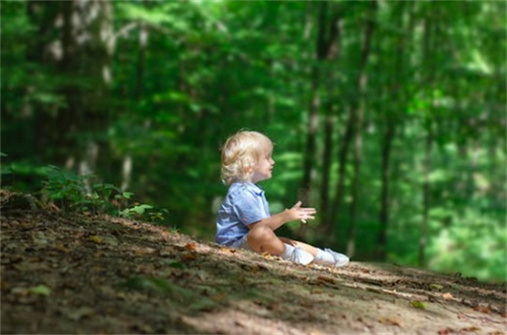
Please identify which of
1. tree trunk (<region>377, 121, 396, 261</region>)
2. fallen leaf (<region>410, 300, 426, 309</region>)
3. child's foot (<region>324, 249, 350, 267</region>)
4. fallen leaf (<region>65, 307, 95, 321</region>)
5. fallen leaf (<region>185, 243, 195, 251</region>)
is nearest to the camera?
fallen leaf (<region>65, 307, 95, 321</region>)

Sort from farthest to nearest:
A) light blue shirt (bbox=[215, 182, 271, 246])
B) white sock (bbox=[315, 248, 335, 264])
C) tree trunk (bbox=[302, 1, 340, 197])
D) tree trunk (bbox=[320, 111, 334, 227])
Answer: tree trunk (bbox=[320, 111, 334, 227]) < tree trunk (bbox=[302, 1, 340, 197]) < white sock (bbox=[315, 248, 335, 264]) < light blue shirt (bbox=[215, 182, 271, 246])

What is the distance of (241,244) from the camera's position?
18.5ft

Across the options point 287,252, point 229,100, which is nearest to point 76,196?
point 287,252

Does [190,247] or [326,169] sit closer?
[190,247]

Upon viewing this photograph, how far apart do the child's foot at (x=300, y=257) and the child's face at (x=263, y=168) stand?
687 mm

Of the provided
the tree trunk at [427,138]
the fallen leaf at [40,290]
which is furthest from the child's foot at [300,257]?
the tree trunk at [427,138]

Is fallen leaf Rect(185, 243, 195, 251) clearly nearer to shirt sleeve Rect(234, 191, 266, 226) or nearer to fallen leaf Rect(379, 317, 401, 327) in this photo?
shirt sleeve Rect(234, 191, 266, 226)

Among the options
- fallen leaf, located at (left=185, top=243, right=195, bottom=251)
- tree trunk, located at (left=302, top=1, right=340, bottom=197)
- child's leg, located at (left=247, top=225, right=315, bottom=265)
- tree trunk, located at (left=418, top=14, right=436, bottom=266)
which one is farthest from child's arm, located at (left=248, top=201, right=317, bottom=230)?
tree trunk, located at (left=418, top=14, right=436, bottom=266)

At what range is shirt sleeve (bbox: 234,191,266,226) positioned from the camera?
5469 mm

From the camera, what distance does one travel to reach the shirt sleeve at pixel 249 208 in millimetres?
5469

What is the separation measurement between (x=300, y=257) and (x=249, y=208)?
1.87ft

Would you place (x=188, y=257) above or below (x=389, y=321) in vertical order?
above

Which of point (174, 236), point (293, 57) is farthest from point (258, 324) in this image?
point (293, 57)

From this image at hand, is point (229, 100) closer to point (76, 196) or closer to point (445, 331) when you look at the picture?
point (76, 196)
